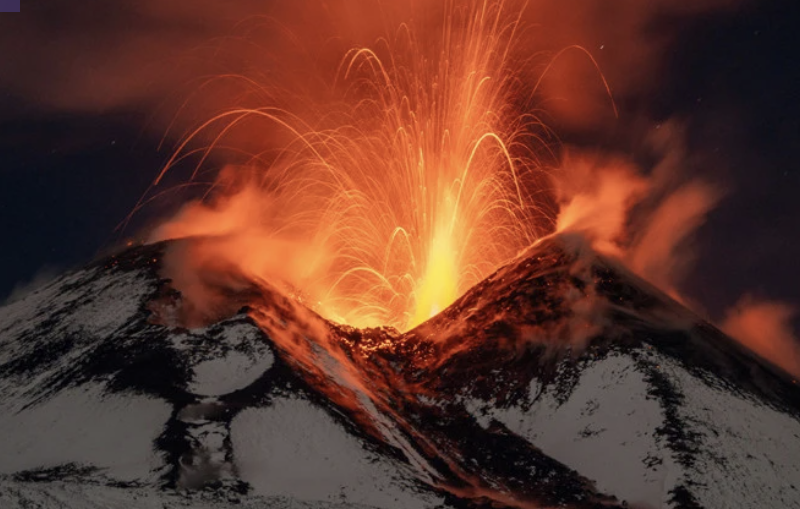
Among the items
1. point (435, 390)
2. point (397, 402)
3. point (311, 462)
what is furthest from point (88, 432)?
point (435, 390)

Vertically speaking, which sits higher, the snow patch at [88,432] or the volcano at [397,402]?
the volcano at [397,402]

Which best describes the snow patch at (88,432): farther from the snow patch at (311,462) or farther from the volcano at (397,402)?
the snow patch at (311,462)

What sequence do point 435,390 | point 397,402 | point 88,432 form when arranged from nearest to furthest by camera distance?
point 88,432 < point 397,402 < point 435,390

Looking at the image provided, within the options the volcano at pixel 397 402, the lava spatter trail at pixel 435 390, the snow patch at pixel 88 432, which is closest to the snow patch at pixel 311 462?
the volcano at pixel 397 402

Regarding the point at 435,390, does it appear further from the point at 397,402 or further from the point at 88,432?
the point at 88,432

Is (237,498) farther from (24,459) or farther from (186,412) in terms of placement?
(24,459)

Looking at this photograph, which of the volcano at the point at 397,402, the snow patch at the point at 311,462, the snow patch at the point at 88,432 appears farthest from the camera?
the snow patch at the point at 88,432

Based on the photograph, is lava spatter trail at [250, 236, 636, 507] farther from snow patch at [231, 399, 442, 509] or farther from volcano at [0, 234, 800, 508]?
snow patch at [231, 399, 442, 509]

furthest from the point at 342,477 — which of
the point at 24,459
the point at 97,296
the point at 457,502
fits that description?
the point at 97,296
